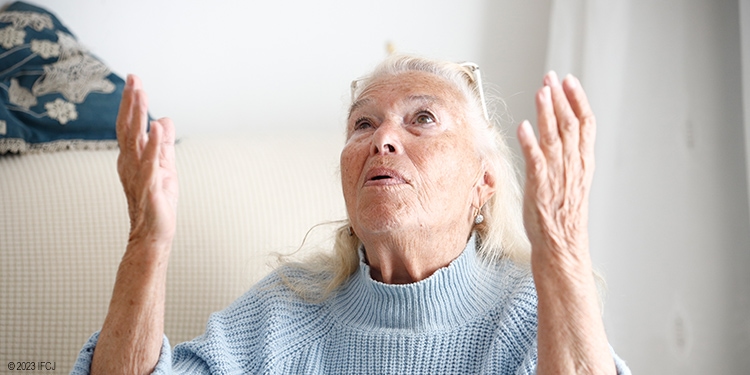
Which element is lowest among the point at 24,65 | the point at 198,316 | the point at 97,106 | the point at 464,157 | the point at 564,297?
the point at 198,316

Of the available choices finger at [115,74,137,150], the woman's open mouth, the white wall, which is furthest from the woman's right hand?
the white wall

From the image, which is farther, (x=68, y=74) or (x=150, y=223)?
(x=68, y=74)

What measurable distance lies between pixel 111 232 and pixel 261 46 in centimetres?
80

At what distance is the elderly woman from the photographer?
1.11 m

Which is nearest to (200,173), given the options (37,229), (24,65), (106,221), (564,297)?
(106,221)

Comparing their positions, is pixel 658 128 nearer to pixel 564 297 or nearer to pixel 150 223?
pixel 564 297

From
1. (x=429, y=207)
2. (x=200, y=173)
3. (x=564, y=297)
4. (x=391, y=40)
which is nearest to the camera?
(x=564, y=297)

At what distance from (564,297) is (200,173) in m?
1.25

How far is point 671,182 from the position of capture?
2.06m

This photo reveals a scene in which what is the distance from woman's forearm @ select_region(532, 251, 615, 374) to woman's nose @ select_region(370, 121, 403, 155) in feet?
1.42

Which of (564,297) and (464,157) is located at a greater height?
(464,157)

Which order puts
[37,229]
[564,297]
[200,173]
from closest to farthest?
1. [564,297]
2. [37,229]
3. [200,173]

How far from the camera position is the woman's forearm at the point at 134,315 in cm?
123

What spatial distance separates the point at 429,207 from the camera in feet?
4.71
